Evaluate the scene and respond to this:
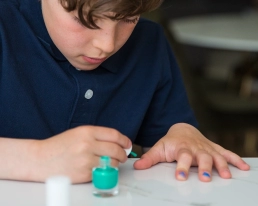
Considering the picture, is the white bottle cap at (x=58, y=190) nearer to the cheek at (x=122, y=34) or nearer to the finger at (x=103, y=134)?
the finger at (x=103, y=134)

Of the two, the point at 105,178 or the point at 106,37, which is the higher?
the point at 106,37

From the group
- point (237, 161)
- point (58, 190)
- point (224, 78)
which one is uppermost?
point (58, 190)

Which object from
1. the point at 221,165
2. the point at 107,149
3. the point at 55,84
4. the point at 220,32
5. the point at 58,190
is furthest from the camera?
the point at 220,32

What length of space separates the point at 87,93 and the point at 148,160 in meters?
0.27

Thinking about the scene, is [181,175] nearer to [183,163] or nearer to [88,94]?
[183,163]

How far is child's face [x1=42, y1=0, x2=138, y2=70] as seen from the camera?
1132mm

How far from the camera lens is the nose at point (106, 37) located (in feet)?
3.69

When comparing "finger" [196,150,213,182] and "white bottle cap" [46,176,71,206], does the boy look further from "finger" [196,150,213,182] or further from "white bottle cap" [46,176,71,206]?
"white bottle cap" [46,176,71,206]

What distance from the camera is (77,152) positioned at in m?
1.01

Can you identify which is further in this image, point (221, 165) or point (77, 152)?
point (221, 165)

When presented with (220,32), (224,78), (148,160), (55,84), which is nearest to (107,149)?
(148,160)

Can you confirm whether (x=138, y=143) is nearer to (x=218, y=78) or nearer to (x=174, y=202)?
(x=174, y=202)

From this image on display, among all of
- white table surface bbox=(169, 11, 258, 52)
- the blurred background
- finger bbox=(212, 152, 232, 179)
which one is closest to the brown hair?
finger bbox=(212, 152, 232, 179)

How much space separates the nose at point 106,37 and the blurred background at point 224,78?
1.06m
